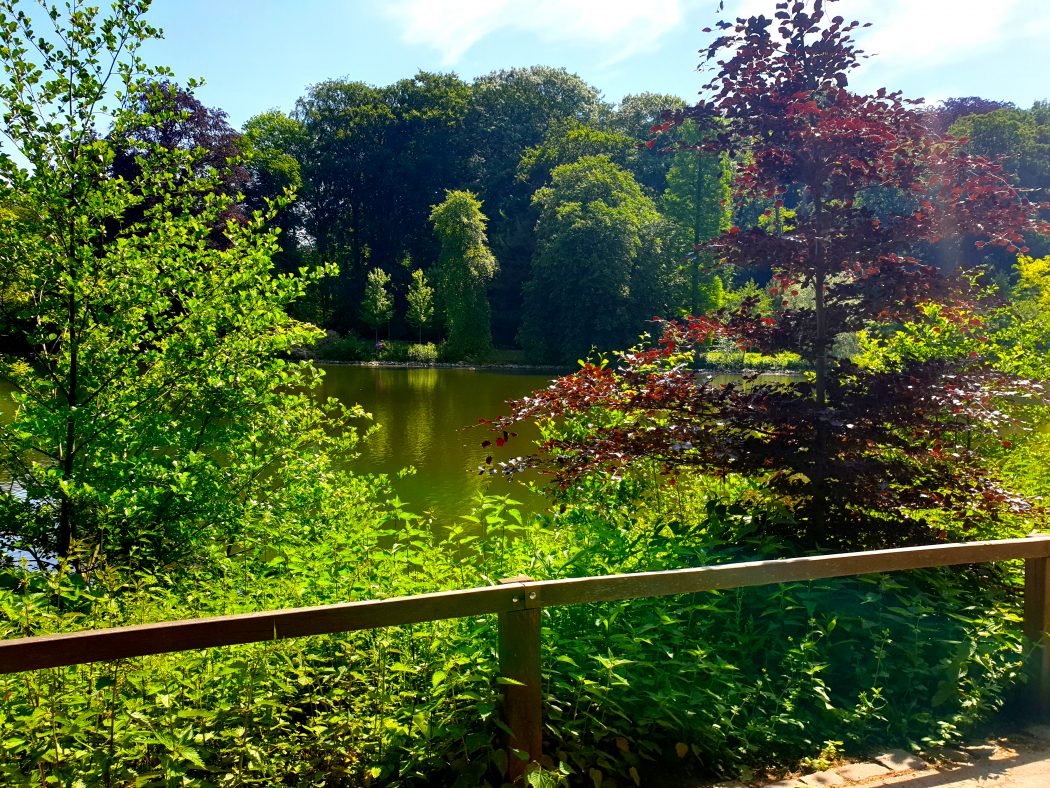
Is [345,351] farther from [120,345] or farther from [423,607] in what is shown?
[423,607]

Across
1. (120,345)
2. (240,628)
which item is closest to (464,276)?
(120,345)

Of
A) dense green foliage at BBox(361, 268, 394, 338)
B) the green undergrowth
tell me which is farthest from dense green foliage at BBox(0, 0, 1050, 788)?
dense green foliage at BBox(361, 268, 394, 338)

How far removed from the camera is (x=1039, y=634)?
12.2ft

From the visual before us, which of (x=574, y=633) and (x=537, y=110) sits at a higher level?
(x=537, y=110)

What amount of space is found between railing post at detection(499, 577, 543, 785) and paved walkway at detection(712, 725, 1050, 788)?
0.85 m

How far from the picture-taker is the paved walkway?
9.86ft

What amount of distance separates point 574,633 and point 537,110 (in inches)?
2588

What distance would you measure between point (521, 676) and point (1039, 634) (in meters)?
2.73

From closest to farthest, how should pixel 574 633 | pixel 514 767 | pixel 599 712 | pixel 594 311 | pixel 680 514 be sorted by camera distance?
pixel 514 767 → pixel 599 712 → pixel 574 633 → pixel 680 514 → pixel 594 311

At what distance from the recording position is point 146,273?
17.6 feet

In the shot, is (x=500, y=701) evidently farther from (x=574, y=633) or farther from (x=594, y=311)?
(x=594, y=311)

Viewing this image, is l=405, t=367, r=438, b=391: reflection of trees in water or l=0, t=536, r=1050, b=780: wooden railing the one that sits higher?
l=0, t=536, r=1050, b=780: wooden railing

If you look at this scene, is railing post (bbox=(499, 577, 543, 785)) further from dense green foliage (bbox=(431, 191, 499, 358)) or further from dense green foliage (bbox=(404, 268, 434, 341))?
dense green foliage (bbox=(404, 268, 434, 341))

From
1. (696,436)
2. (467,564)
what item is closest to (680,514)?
(696,436)
